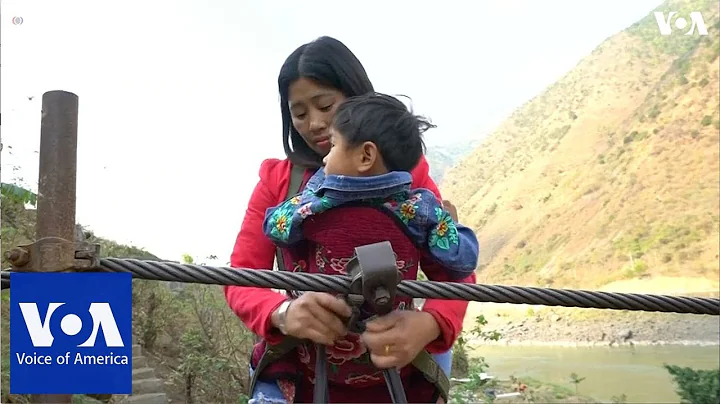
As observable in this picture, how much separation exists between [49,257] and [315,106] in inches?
17.7

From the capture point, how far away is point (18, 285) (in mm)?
675

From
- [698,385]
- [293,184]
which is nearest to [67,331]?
[293,184]

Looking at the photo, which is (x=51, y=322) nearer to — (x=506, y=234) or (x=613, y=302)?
(x=613, y=302)

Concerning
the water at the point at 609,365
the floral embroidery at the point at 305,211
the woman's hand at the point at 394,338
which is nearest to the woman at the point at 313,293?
the woman's hand at the point at 394,338

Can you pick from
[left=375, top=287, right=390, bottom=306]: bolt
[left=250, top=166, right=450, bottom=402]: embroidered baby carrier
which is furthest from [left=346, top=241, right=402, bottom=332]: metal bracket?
[left=250, top=166, right=450, bottom=402]: embroidered baby carrier

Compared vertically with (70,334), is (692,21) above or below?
above

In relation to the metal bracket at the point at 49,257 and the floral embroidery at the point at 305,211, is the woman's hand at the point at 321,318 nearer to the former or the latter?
the floral embroidery at the point at 305,211

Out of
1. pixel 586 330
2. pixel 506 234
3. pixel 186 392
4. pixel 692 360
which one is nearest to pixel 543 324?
pixel 586 330

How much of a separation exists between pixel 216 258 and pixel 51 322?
302 cm

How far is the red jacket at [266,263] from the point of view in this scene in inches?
31.2

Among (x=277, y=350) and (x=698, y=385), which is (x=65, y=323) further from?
(x=698, y=385)

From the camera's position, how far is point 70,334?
71 cm

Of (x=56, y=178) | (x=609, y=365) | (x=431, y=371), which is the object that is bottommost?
(x=431, y=371)

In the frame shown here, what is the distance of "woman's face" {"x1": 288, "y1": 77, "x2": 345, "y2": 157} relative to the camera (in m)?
0.94
